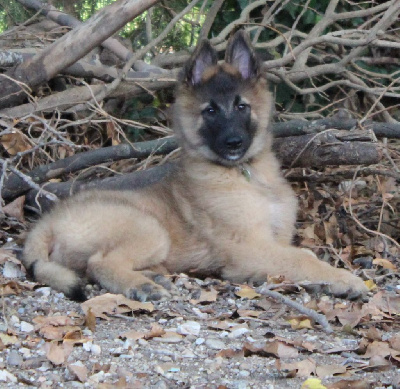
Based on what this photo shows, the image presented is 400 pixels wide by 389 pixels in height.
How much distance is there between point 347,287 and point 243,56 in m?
1.83

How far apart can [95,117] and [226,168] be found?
1.89 m

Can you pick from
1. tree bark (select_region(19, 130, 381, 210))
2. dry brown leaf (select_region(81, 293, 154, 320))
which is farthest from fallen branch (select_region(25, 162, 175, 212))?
dry brown leaf (select_region(81, 293, 154, 320))

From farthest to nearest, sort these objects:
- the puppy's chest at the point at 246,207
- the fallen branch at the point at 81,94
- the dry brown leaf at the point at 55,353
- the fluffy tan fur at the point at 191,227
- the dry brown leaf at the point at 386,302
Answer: the fallen branch at the point at 81,94 → the puppy's chest at the point at 246,207 → the fluffy tan fur at the point at 191,227 → the dry brown leaf at the point at 386,302 → the dry brown leaf at the point at 55,353

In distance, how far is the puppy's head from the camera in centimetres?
489

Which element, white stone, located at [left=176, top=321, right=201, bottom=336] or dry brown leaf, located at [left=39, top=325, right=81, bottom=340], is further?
white stone, located at [left=176, top=321, right=201, bottom=336]

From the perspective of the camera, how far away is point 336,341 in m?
3.46

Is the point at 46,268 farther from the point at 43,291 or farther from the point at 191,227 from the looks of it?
the point at 191,227

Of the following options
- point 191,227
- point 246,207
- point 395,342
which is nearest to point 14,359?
point 395,342

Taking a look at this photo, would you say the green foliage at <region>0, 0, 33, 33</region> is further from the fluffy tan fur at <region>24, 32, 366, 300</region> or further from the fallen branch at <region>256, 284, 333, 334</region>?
the fallen branch at <region>256, 284, 333, 334</region>

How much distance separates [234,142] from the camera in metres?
4.77

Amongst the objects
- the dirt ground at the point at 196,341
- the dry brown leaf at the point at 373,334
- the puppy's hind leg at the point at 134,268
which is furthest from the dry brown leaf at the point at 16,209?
the dry brown leaf at the point at 373,334

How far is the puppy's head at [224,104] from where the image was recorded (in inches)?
193

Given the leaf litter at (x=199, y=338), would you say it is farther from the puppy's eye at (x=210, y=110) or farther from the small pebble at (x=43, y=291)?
the puppy's eye at (x=210, y=110)

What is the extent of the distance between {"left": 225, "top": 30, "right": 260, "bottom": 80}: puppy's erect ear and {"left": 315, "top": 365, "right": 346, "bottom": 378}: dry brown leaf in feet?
8.36
